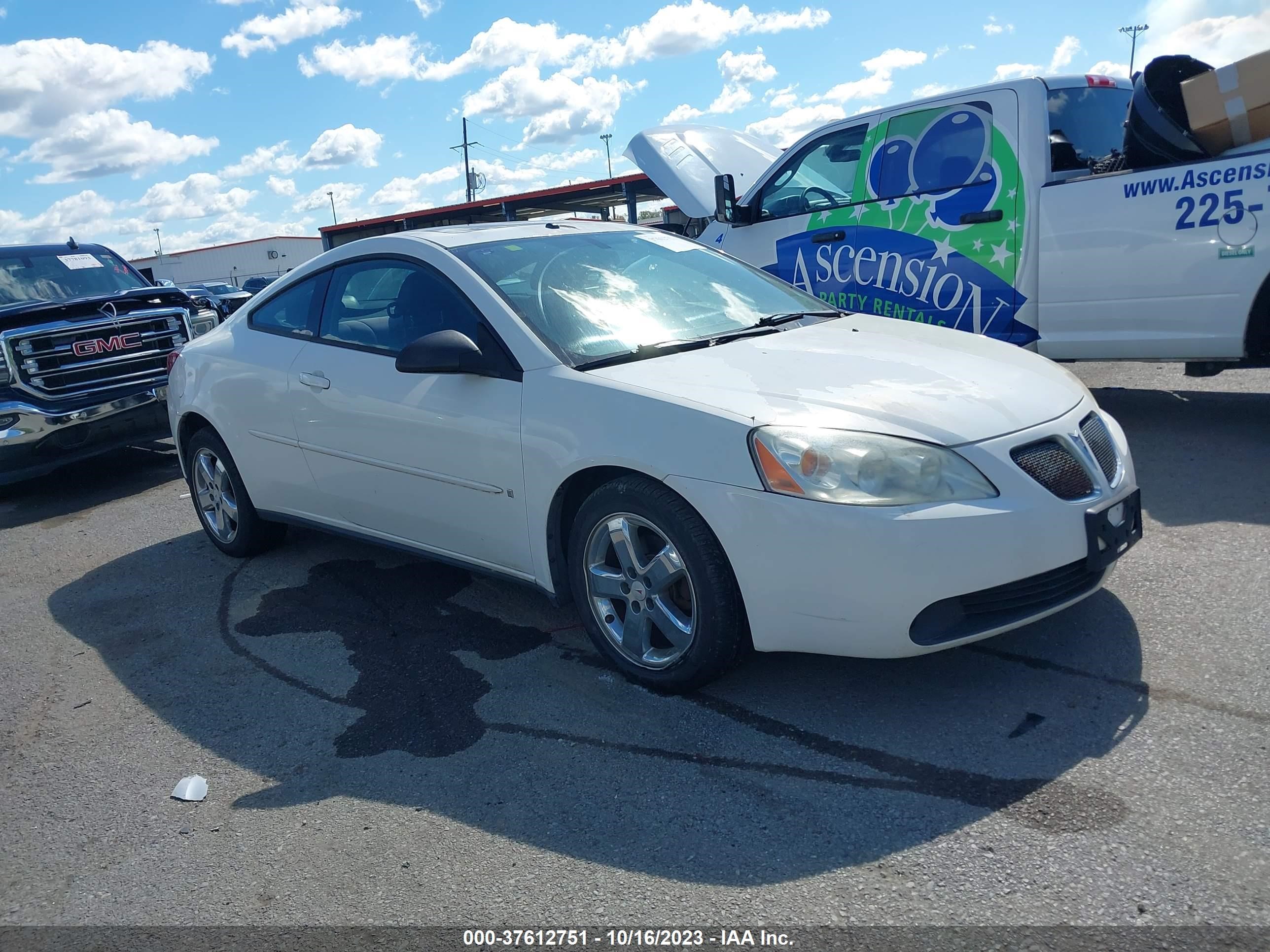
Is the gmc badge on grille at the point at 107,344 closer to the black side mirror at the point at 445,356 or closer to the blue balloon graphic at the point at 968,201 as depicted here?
the black side mirror at the point at 445,356

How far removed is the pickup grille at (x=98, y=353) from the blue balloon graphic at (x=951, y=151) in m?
6.02

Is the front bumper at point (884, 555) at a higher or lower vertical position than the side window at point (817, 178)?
lower

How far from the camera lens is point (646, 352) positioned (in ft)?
12.5

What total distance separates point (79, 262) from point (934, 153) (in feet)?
23.9

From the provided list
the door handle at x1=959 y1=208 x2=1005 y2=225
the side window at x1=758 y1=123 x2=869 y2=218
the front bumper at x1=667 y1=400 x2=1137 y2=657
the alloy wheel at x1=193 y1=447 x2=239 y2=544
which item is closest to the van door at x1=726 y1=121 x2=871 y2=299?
the side window at x1=758 y1=123 x2=869 y2=218

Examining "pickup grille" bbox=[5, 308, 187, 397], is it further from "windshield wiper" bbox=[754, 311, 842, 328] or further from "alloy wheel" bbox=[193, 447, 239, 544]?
"windshield wiper" bbox=[754, 311, 842, 328]

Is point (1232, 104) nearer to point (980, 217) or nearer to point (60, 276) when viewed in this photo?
point (980, 217)

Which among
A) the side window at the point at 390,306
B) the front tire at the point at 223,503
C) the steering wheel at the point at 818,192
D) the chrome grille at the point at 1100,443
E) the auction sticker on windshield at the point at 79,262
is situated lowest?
the front tire at the point at 223,503

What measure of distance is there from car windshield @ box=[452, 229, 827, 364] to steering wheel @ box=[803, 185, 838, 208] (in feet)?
8.32

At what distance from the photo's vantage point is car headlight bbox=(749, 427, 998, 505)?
3.01m

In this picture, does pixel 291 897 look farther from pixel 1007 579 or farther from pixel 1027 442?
pixel 1027 442

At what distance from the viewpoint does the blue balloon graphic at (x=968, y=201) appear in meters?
6.36

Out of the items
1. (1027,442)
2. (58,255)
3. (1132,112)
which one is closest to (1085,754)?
(1027,442)

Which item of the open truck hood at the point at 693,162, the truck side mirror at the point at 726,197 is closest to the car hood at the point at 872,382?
the truck side mirror at the point at 726,197
